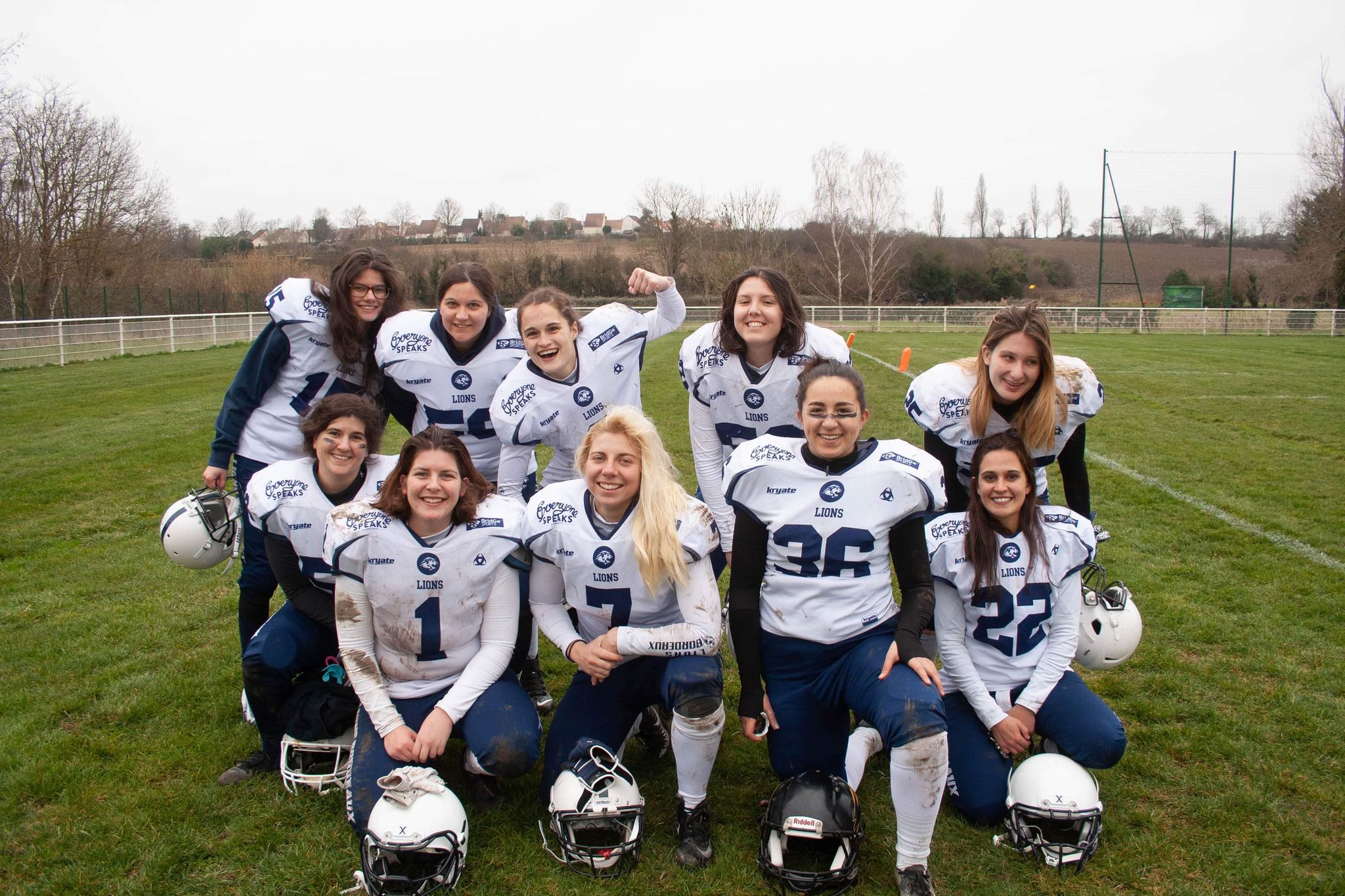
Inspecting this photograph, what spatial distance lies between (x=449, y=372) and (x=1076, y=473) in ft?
8.38

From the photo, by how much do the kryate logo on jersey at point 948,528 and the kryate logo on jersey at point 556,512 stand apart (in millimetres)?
1236

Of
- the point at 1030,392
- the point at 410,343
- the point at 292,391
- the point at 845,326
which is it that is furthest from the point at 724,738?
the point at 845,326

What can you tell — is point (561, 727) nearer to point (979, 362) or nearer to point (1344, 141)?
point (979, 362)

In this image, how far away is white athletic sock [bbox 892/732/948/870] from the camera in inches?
100

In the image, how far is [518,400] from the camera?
3611mm

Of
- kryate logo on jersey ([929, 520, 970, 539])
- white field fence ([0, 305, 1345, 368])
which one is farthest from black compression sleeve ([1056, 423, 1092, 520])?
white field fence ([0, 305, 1345, 368])

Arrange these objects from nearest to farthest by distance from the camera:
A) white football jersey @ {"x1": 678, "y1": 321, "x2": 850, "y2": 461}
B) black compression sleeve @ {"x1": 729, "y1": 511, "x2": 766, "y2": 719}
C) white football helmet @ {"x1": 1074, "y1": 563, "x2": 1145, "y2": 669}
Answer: black compression sleeve @ {"x1": 729, "y1": 511, "x2": 766, "y2": 719} < white football helmet @ {"x1": 1074, "y1": 563, "x2": 1145, "y2": 669} < white football jersey @ {"x1": 678, "y1": 321, "x2": 850, "y2": 461}

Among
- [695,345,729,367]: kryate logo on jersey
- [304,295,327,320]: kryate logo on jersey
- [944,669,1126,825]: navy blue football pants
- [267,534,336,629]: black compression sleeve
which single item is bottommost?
[944,669,1126,825]: navy blue football pants

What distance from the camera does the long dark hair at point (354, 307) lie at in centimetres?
377

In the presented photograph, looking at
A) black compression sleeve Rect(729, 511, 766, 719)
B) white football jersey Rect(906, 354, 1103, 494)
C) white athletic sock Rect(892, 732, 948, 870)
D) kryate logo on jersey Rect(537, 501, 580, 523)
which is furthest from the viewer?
white football jersey Rect(906, 354, 1103, 494)

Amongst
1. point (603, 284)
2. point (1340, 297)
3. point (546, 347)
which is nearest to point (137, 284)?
point (603, 284)

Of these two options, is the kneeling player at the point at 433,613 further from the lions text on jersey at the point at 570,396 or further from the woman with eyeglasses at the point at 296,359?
the woman with eyeglasses at the point at 296,359

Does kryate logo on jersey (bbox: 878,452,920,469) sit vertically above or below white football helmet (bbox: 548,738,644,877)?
above

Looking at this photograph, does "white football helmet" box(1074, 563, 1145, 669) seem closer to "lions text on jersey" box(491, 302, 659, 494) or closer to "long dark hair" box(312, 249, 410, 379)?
"lions text on jersey" box(491, 302, 659, 494)
